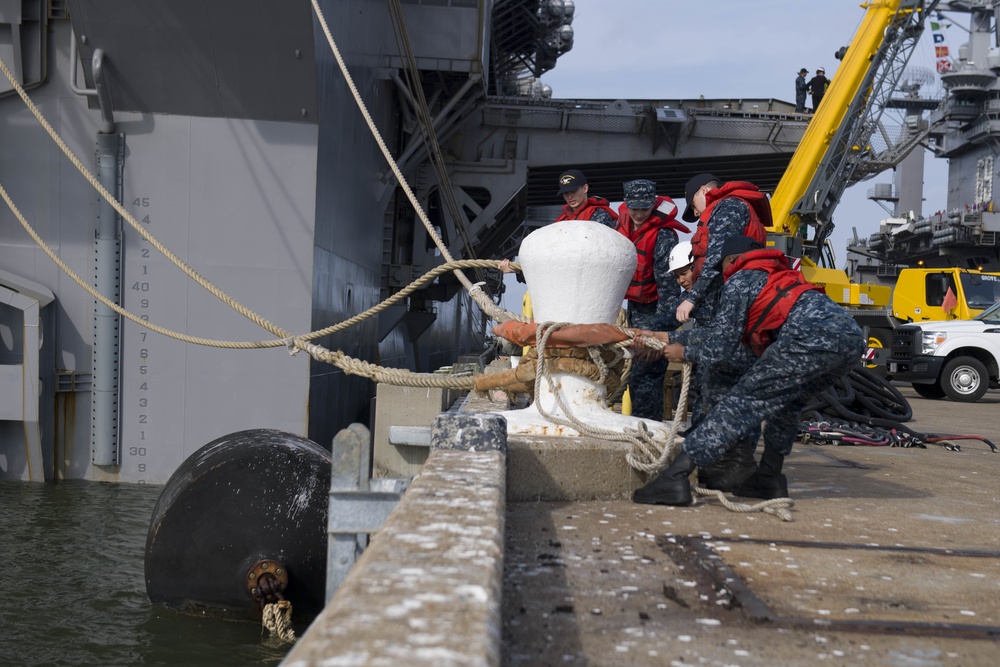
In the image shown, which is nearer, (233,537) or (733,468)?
(733,468)

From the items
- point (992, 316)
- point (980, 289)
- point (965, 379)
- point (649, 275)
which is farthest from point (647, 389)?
point (980, 289)

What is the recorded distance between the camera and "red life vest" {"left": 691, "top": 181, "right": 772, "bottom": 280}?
4.97 meters

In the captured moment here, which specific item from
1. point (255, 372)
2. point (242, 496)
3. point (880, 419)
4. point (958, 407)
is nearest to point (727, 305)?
point (242, 496)

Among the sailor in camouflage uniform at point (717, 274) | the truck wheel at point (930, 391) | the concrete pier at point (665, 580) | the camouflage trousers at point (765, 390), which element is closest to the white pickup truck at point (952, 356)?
the truck wheel at point (930, 391)

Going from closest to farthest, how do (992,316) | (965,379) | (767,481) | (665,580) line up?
(665,580), (767,481), (965,379), (992,316)

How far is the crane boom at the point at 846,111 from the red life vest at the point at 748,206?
14556 millimetres

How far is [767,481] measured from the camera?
437 cm

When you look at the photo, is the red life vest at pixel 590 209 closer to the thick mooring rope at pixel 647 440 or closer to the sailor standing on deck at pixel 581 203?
the sailor standing on deck at pixel 581 203

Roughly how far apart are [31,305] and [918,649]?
8.31 metres

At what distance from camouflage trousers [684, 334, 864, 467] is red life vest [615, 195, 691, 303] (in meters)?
2.16

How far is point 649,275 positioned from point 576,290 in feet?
6.51

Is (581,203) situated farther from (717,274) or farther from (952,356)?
(952,356)

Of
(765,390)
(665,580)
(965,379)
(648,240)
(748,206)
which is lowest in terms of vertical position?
(965,379)

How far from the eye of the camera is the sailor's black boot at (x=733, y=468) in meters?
4.36
